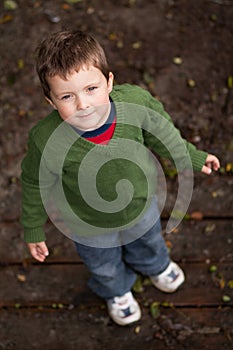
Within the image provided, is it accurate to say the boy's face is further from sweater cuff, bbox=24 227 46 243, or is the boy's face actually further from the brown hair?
sweater cuff, bbox=24 227 46 243

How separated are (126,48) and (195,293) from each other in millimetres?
1449

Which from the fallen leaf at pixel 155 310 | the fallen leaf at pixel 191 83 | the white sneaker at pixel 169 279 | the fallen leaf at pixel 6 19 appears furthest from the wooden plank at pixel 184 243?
the fallen leaf at pixel 6 19

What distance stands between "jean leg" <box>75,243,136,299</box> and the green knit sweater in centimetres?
17

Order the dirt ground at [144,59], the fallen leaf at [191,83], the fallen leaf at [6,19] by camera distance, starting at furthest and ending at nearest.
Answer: the fallen leaf at [6,19]
the fallen leaf at [191,83]
the dirt ground at [144,59]

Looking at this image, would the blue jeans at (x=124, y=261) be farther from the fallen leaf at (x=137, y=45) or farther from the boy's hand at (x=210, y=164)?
the fallen leaf at (x=137, y=45)

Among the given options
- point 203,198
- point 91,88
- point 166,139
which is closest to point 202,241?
point 203,198

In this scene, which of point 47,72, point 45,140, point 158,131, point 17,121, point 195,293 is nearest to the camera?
point 47,72

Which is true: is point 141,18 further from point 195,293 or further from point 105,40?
point 195,293

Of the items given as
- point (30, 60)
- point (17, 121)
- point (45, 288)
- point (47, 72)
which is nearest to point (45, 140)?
point (47, 72)

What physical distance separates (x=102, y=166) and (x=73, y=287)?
939 millimetres

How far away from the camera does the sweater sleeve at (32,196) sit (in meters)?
1.77

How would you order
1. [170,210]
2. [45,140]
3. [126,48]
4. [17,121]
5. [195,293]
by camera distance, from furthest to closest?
[126,48], [17,121], [170,210], [195,293], [45,140]

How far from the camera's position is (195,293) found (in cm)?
243

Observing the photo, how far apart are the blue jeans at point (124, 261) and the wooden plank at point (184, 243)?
0.60 feet
